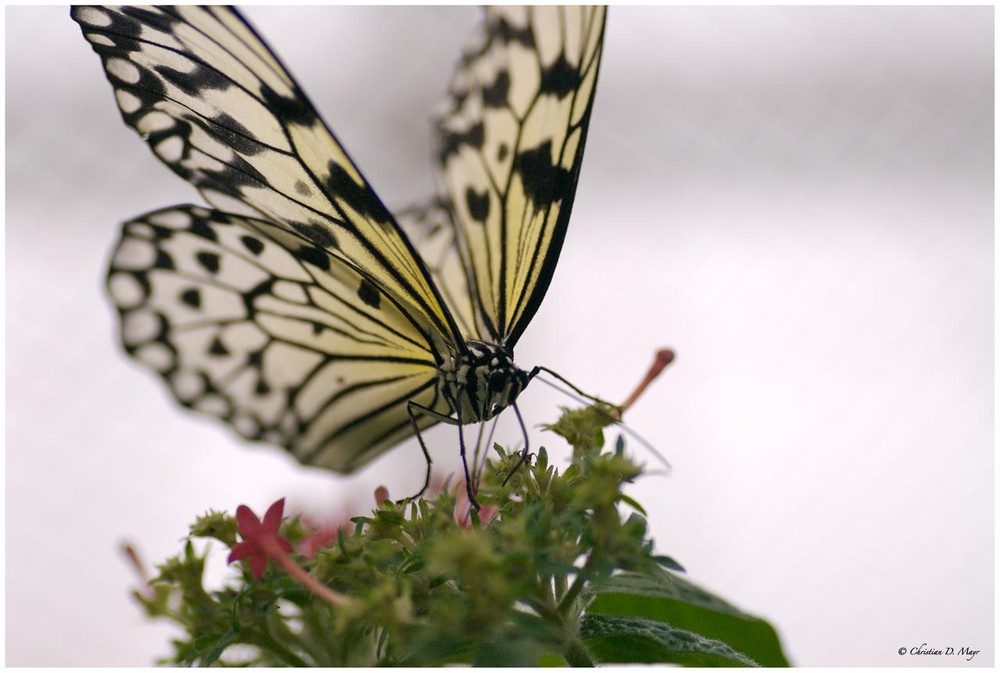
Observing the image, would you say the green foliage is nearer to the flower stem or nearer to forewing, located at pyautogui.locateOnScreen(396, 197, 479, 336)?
the flower stem

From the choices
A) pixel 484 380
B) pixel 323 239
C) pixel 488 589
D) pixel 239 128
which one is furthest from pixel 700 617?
pixel 239 128

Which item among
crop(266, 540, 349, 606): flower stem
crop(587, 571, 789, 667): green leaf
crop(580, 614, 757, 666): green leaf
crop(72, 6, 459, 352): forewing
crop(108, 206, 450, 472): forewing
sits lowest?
crop(266, 540, 349, 606): flower stem

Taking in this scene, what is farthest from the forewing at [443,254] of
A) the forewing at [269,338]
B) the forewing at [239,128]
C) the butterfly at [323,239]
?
the forewing at [239,128]

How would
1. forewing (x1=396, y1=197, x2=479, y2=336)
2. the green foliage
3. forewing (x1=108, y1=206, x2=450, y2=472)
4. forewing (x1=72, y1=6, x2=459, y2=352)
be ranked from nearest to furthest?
the green foliage, forewing (x1=72, y1=6, x2=459, y2=352), forewing (x1=108, y1=206, x2=450, y2=472), forewing (x1=396, y1=197, x2=479, y2=336)

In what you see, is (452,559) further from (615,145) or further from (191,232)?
(615,145)

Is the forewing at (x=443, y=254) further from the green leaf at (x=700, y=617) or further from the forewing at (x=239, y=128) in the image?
the green leaf at (x=700, y=617)

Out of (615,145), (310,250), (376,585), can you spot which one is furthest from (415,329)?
(615,145)

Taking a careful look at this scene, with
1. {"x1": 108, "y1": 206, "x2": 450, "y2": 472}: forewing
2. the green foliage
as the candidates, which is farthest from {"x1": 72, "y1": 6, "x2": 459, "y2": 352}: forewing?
the green foliage
